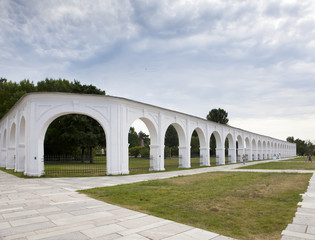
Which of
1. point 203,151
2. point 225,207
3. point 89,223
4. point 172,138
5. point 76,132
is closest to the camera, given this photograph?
point 89,223

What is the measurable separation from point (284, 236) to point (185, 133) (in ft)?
59.4

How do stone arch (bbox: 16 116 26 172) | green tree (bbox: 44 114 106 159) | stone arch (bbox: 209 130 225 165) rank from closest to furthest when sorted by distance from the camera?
stone arch (bbox: 16 116 26 172)
green tree (bbox: 44 114 106 159)
stone arch (bbox: 209 130 225 165)

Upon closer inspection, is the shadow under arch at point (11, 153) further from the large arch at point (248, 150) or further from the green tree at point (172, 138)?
the green tree at point (172, 138)

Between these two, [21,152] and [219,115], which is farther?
[219,115]

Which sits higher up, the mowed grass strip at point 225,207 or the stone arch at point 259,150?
the mowed grass strip at point 225,207

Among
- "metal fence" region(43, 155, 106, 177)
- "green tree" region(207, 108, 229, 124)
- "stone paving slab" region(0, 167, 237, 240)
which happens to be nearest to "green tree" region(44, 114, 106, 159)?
"metal fence" region(43, 155, 106, 177)

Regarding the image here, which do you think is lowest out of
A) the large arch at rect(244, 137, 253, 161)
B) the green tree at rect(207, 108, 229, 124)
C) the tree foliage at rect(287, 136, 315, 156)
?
the tree foliage at rect(287, 136, 315, 156)

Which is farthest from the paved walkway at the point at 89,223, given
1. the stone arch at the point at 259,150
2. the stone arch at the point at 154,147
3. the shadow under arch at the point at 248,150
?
the stone arch at the point at 259,150

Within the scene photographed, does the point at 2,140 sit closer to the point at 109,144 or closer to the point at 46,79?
the point at 46,79

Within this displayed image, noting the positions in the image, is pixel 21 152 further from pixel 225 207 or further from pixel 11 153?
pixel 225 207

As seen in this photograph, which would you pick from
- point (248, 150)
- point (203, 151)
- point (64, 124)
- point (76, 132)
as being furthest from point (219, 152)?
point (64, 124)

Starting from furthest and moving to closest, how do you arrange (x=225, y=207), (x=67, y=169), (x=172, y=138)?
1. (x=172, y=138)
2. (x=67, y=169)
3. (x=225, y=207)

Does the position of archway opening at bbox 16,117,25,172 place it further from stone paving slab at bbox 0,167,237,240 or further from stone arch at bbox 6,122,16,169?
stone paving slab at bbox 0,167,237,240

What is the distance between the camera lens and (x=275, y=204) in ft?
21.8
